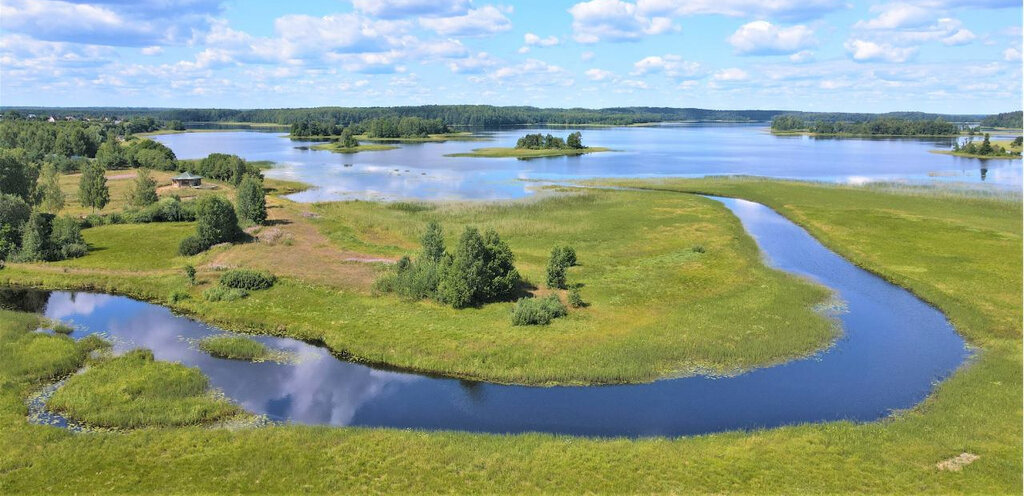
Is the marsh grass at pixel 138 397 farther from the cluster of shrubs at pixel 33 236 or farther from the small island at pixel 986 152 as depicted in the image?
the small island at pixel 986 152

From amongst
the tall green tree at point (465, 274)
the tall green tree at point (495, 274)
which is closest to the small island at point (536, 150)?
the tall green tree at point (495, 274)

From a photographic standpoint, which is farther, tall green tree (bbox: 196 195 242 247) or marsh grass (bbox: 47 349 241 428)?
tall green tree (bbox: 196 195 242 247)

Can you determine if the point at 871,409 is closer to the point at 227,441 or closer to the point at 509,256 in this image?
the point at 509,256

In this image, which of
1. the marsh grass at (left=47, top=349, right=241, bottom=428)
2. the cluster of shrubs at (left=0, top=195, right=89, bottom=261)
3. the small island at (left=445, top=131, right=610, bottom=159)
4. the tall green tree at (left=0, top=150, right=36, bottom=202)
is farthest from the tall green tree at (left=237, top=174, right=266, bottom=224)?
the small island at (left=445, top=131, right=610, bottom=159)

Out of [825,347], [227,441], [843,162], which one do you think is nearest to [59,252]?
[227,441]

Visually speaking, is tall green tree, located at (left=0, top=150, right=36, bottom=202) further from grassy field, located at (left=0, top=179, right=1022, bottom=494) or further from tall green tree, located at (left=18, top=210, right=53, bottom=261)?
grassy field, located at (left=0, top=179, right=1022, bottom=494)

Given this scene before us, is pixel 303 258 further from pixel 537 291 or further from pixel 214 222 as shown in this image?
pixel 537 291

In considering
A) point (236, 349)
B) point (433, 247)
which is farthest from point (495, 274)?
Answer: point (236, 349)
